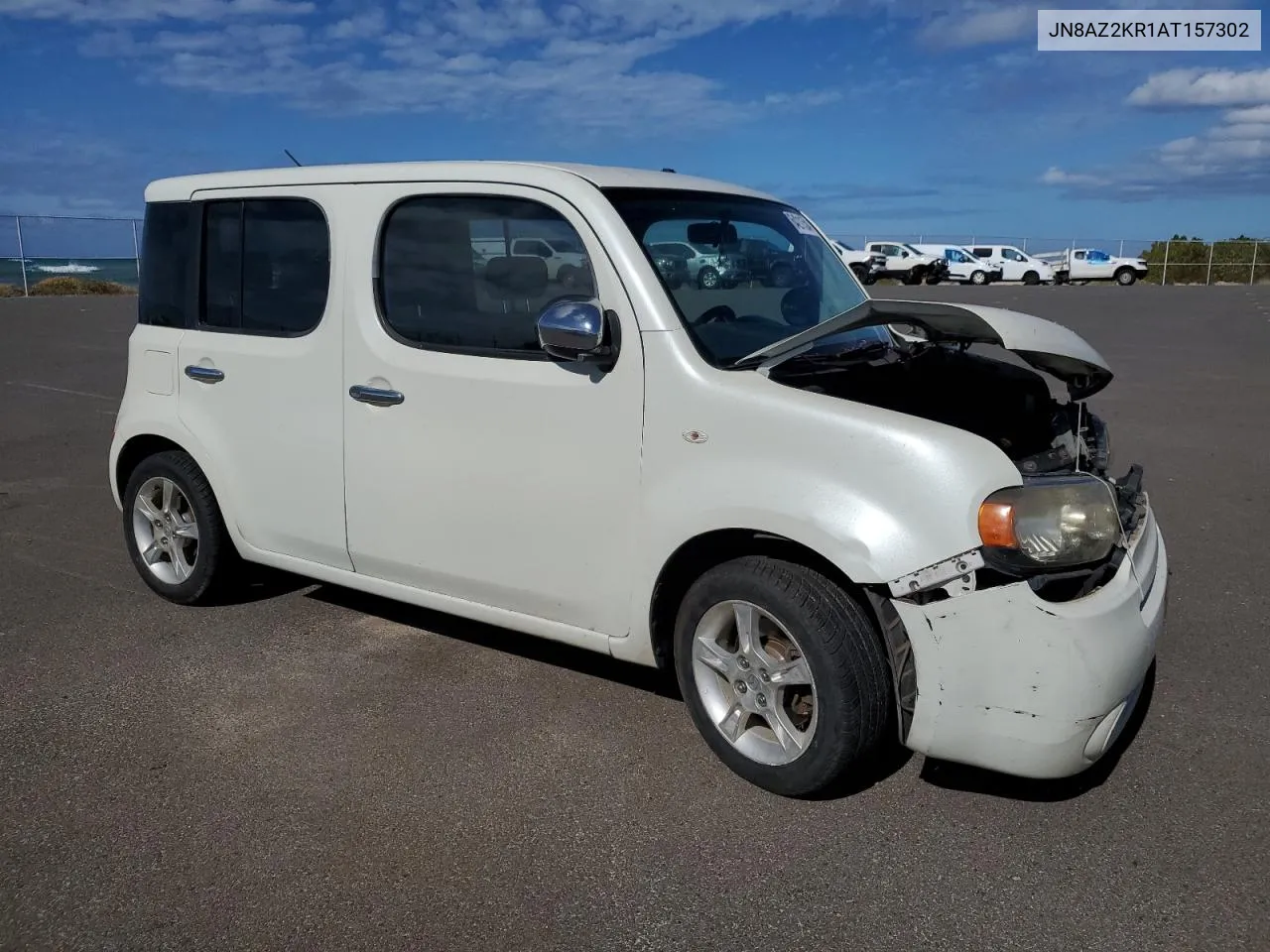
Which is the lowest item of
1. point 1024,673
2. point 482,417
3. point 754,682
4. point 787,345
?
point 754,682

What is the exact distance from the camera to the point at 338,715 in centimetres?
403

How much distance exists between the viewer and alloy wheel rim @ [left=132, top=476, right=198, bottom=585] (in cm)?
511

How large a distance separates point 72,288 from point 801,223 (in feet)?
114

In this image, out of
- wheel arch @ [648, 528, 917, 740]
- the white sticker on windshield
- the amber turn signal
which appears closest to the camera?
the amber turn signal

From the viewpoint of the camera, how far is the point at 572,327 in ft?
11.3

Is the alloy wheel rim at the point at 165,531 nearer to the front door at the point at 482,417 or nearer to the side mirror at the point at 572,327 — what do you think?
the front door at the point at 482,417

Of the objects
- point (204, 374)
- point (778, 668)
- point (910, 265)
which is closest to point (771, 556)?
point (778, 668)

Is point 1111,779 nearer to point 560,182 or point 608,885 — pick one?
point 608,885

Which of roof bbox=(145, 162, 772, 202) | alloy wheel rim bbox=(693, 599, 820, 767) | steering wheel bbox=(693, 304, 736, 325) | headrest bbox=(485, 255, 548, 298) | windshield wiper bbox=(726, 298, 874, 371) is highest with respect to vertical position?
roof bbox=(145, 162, 772, 202)

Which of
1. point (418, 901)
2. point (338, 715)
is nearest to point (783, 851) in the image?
point (418, 901)

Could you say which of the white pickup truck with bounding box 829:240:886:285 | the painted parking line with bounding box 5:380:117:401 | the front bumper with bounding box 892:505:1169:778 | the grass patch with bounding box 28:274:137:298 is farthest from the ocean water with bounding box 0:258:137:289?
the front bumper with bounding box 892:505:1169:778

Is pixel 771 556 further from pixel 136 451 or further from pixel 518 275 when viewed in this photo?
pixel 136 451

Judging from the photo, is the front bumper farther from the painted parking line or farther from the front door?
the painted parking line

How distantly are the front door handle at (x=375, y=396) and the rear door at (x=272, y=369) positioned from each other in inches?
4.6
